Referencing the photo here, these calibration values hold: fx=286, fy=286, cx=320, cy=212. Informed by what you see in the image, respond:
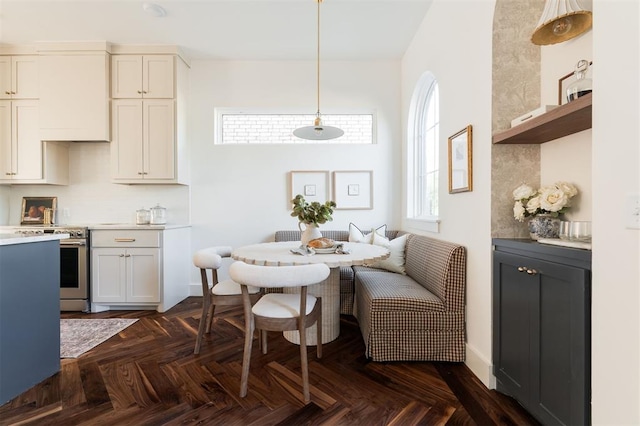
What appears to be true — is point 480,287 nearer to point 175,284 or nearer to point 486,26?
point 486,26

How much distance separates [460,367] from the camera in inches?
79.7

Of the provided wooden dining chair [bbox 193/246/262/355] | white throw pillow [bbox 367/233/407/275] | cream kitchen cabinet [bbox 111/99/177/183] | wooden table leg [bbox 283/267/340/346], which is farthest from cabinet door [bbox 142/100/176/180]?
white throw pillow [bbox 367/233/407/275]

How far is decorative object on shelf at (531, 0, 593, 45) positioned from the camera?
1380mm

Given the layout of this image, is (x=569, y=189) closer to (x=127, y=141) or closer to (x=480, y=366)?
(x=480, y=366)

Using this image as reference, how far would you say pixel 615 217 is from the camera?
1033 millimetres

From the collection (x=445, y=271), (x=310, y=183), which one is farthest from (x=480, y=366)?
(x=310, y=183)

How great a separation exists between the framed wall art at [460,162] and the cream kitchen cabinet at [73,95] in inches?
148

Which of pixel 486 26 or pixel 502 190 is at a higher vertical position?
pixel 486 26

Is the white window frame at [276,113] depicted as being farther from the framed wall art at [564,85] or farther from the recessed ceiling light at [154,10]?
the framed wall art at [564,85]

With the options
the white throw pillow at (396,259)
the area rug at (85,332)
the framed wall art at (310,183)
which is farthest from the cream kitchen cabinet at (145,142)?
the white throw pillow at (396,259)

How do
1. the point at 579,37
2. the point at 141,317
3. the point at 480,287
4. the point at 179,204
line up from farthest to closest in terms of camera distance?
the point at 179,204 < the point at 141,317 < the point at 480,287 < the point at 579,37

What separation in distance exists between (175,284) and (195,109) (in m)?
2.22

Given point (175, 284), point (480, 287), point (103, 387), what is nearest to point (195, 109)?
point (175, 284)

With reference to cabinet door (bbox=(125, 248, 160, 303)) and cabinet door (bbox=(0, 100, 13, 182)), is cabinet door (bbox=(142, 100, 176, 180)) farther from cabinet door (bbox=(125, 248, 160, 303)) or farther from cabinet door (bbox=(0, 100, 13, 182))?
cabinet door (bbox=(0, 100, 13, 182))
